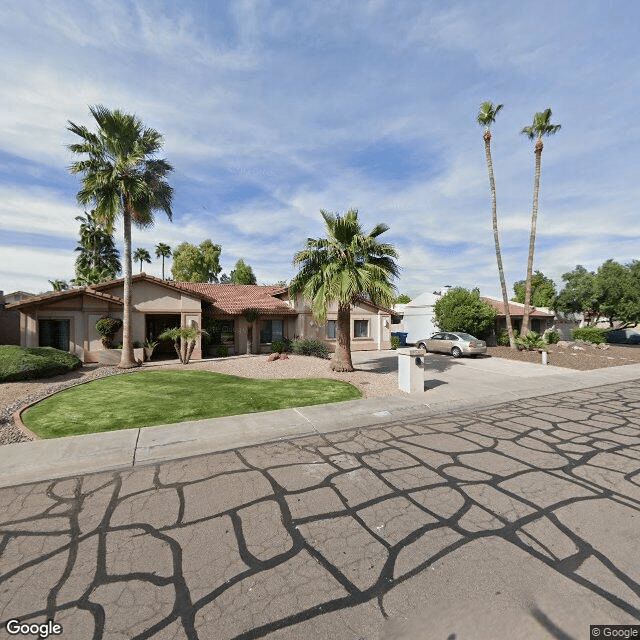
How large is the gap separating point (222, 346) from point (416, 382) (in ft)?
44.3

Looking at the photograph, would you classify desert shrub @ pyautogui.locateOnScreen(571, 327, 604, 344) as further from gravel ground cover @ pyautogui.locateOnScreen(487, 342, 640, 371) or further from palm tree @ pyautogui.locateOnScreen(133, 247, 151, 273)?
palm tree @ pyautogui.locateOnScreen(133, 247, 151, 273)

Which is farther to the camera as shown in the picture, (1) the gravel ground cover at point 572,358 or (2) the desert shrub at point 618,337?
(2) the desert shrub at point 618,337

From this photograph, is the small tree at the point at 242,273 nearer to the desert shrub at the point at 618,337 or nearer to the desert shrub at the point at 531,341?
the desert shrub at the point at 531,341

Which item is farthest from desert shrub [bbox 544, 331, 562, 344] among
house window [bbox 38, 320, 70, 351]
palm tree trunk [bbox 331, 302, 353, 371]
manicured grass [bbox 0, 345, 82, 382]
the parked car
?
house window [bbox 38, 320, 70, 351]

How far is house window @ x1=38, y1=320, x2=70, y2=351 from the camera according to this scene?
16625 mm

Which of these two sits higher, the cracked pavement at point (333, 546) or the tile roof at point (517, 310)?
the tile roof at point (517, 310)

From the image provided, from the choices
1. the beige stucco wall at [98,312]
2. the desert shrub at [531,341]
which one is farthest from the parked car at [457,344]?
the beige stucco wall at [98,312]

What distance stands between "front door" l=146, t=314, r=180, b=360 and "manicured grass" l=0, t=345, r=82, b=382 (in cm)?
627

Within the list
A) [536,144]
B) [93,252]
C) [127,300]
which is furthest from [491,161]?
[93,252]

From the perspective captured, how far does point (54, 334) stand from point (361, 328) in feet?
61.5

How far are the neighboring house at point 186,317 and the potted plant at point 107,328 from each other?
1.04 feet

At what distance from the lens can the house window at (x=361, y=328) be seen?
81.6 ft

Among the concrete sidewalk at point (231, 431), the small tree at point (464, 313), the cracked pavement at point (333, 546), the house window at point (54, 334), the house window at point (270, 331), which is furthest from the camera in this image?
the small tree at point (464, 313)

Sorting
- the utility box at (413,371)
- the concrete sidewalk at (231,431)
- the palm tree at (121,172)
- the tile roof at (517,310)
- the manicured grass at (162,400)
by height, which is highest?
the palm tree at (121,172)
